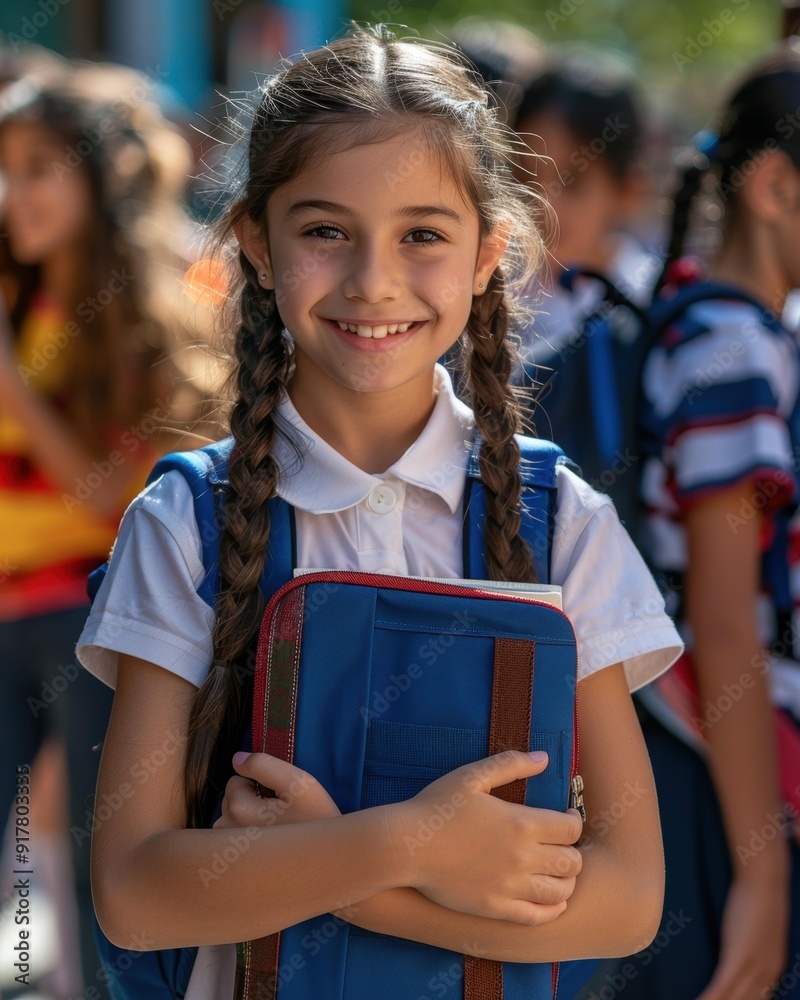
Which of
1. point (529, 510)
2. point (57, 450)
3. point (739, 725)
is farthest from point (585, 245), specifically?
point (529, 510)

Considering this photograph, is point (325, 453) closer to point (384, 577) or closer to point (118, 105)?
point (384, 577)

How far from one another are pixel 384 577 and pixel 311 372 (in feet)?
1.17

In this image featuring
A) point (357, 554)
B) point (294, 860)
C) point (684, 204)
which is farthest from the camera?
point (684, 204)

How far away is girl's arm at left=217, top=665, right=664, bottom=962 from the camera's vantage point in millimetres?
1348

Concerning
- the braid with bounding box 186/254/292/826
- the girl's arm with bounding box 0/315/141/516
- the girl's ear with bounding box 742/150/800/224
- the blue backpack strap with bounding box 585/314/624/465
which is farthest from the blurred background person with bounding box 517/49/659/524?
the girl's arm with bounding box 0/315/141/516

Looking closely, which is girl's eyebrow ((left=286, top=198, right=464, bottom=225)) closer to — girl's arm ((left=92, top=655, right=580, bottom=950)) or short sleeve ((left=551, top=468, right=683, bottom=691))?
short sleeve ((left=551, top=468, right=683, bottom=691))

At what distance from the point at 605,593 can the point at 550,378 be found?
0.75 meters

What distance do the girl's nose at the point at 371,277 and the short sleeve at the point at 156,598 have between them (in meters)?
0.33

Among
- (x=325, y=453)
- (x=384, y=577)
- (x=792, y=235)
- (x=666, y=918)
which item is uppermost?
(x=792, y=235)

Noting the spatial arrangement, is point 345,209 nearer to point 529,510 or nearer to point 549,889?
point 529,510

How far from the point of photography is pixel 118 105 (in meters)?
3.11

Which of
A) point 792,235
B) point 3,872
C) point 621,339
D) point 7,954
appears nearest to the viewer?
point 621,339

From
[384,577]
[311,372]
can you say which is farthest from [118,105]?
[384,577]

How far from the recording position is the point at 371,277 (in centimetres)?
147
